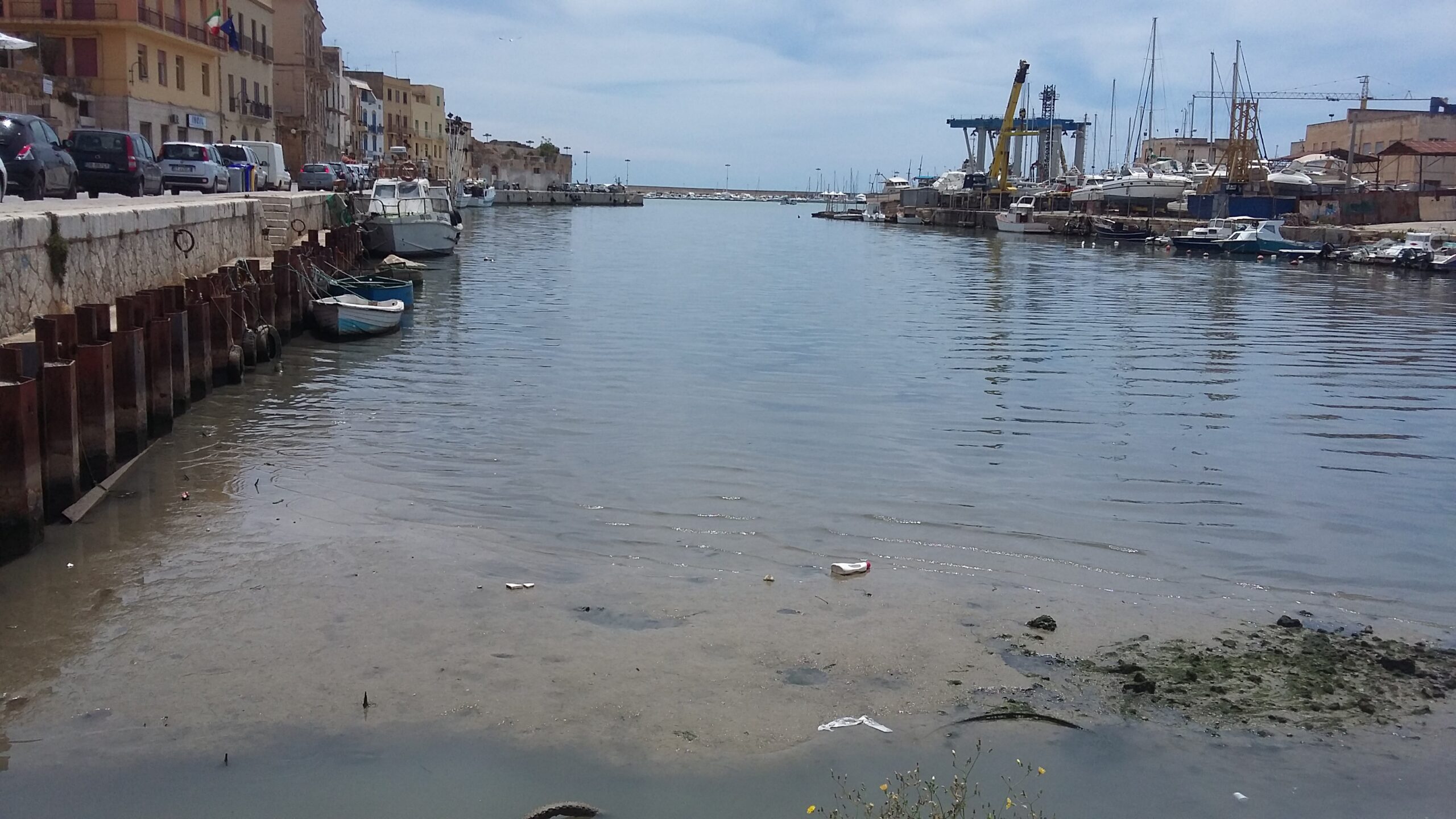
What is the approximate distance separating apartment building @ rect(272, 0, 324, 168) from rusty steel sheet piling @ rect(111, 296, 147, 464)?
63.0 meters

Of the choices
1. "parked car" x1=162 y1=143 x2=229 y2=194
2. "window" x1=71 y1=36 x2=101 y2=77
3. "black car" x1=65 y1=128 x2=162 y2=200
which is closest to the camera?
"black car" x1=65 y1=128 x2=162 y2=200

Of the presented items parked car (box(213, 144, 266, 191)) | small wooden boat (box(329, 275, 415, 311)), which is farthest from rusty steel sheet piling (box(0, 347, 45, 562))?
parked car (box(213, 144, 266, 191))

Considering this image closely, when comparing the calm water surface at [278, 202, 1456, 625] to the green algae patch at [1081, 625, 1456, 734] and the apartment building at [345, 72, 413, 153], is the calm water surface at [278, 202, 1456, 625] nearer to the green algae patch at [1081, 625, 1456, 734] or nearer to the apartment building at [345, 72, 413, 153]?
the green algae patch at [1081, 625, 1456, 734]

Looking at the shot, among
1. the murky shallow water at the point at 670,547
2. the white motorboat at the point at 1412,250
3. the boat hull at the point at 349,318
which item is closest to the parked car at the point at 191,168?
the boat hull at the point at 349,318

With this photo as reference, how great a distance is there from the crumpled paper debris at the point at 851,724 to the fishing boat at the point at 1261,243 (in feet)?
196

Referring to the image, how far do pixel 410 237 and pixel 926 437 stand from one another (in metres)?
29.4

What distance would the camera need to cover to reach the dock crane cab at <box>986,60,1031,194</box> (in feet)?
321

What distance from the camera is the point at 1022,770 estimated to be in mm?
6309

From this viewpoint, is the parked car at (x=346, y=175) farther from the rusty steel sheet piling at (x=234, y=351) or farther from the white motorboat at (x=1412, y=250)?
the white motorboat at (x=1412, y=250)

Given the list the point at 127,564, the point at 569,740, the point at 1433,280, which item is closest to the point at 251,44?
the point at 1433,280

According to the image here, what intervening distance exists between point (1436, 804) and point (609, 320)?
70.9 feet

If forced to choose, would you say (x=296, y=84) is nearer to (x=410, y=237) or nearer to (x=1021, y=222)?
(x=410, y=237)

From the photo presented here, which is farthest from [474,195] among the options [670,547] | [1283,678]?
[1283,678]

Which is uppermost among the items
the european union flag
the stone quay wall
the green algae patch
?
the european union flag
